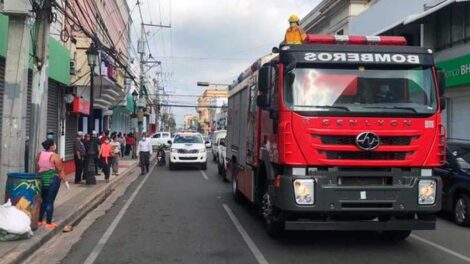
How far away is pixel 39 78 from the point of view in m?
12.0

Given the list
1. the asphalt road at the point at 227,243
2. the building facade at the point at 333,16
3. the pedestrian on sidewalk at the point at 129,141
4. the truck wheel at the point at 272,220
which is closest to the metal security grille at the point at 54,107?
the asphalt road at the point at 227,243

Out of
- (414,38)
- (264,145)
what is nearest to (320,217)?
(264,145)

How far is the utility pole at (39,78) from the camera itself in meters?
11.9

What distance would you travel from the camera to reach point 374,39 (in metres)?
9.38

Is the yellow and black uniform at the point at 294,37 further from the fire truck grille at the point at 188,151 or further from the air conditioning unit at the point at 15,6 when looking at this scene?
the fire truck grille at the point at 188,151

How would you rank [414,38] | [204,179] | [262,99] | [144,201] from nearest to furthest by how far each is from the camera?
[262,99]
[144,201]
[204,179]
[414,38]

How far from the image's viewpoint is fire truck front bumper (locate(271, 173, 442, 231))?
27.3 feet

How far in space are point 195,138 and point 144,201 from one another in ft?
48.0

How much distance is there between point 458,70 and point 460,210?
1032 centimetres

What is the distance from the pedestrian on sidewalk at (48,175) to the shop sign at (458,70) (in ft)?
47.9

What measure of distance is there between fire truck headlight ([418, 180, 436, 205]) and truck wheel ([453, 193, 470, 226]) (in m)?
3.35

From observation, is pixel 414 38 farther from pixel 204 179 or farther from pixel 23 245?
pixel 23 245

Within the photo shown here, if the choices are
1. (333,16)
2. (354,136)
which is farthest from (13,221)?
(333,16)

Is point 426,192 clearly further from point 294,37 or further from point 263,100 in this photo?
point 294,37
